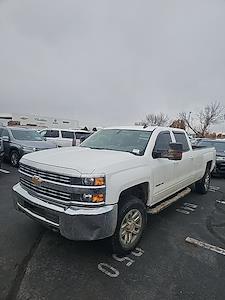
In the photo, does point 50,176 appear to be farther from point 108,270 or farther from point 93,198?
point 108,270

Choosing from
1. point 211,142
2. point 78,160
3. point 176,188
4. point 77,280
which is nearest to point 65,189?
point 78,160

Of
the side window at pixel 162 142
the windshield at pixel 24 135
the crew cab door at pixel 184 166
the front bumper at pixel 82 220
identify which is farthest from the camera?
the windshield at pixel 24 135

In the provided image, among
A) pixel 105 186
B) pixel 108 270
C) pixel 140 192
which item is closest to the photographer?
pixel 105 186

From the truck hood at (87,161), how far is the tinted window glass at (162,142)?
A: 2.33 ft

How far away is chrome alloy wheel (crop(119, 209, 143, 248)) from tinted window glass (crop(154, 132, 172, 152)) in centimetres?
119

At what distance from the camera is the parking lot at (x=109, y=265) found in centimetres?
266

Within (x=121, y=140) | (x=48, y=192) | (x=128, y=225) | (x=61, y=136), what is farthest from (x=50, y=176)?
(x=61, y=136)

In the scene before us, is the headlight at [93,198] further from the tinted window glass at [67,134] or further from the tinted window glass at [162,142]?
the tinted window glass at [67,134]

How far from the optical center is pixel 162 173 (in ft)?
13.7

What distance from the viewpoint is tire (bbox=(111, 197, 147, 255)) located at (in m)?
3.24

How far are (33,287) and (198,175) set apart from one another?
4.84 metres

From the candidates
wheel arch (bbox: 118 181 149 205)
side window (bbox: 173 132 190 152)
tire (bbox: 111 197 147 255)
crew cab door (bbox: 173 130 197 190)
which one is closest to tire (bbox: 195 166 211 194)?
crew cab door (bbox: 173 130 197 190)

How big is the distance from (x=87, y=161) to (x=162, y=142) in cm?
188

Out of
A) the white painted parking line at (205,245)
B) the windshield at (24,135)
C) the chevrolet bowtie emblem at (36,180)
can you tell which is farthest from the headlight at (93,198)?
the windshield at (24,135)
